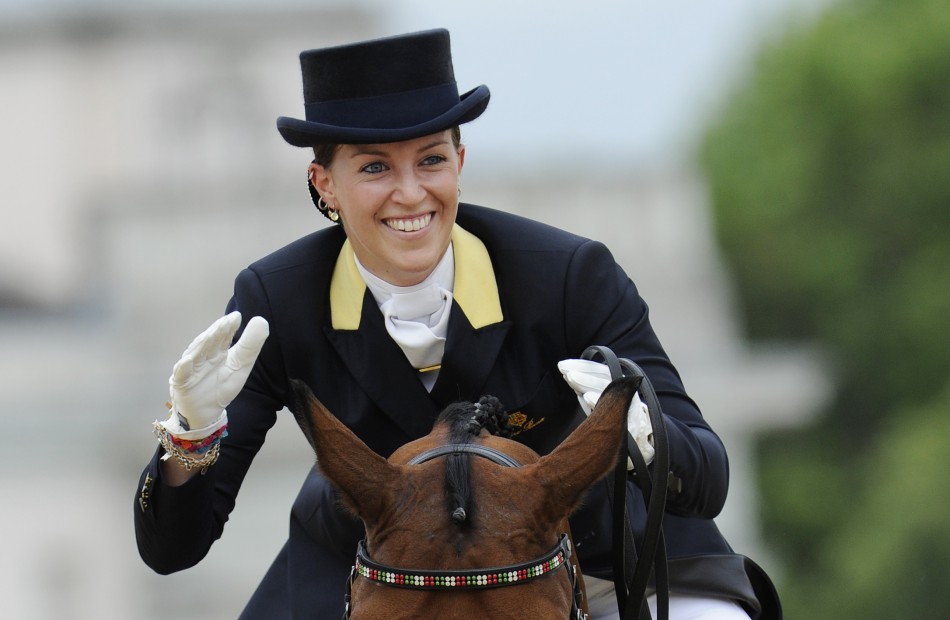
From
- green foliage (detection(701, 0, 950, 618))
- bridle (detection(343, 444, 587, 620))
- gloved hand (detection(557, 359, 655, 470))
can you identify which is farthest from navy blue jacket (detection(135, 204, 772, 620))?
green foliage (detection(701, 0, 950, 618))

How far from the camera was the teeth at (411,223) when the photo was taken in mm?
4207

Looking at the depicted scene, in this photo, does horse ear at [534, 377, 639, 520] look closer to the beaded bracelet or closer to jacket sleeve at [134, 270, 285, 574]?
the beaded bracelet

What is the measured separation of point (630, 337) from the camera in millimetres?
4301

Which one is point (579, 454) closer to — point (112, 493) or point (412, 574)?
point (412, 574)

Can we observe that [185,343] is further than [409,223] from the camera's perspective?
Yes

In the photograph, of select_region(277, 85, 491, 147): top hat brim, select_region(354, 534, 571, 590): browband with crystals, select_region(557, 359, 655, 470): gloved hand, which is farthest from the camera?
select_region(277, 85, 491, 147): top hat brim

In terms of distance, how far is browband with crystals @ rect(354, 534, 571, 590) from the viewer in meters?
3.32

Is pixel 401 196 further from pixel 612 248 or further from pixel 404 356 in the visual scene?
pixel 612 248

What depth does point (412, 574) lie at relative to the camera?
3.36 m

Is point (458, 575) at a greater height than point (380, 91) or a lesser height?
lesser

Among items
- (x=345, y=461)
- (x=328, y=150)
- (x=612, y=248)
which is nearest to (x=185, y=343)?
(x=612, y=248)

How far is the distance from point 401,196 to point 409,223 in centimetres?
8

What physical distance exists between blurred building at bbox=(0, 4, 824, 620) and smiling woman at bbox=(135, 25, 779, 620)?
14192 millimetres

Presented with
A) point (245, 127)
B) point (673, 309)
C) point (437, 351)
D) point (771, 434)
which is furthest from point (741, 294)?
point (437, 351)
